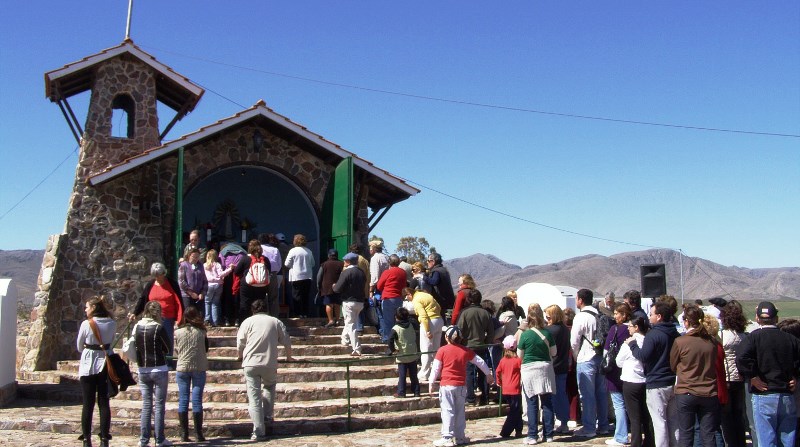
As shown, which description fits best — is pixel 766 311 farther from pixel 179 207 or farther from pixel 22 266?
pixel 22 266

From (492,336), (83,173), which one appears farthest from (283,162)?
(492,336)

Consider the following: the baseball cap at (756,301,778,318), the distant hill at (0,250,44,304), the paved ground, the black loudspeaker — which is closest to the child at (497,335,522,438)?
the paved ground

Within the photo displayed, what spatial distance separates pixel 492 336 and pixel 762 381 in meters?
4.11

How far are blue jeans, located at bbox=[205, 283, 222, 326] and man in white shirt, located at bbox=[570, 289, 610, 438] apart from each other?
6221mm

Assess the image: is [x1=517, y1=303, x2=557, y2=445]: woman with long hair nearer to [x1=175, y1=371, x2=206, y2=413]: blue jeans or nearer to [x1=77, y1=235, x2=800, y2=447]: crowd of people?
[x1=77, y1=235, x2=800, y2=447]: crowd of people

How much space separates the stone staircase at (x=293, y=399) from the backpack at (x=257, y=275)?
1007 millimetres

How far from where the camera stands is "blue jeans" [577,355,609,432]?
9.01 metres

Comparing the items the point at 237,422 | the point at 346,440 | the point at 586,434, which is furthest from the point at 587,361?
the point at 237,422

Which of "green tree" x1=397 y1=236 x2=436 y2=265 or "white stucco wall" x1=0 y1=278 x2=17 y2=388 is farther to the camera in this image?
"green tree" x1=397 y1=236 x2=436 y2=265

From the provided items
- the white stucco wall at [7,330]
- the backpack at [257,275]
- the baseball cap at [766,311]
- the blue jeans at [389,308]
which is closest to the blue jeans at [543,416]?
the baseball cap at [766,311]

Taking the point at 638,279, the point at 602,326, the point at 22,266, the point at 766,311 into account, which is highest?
the point at 22,266

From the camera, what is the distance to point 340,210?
15125mm

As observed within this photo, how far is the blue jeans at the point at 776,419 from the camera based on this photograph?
7012 millimetres

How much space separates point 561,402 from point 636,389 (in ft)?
4.71
